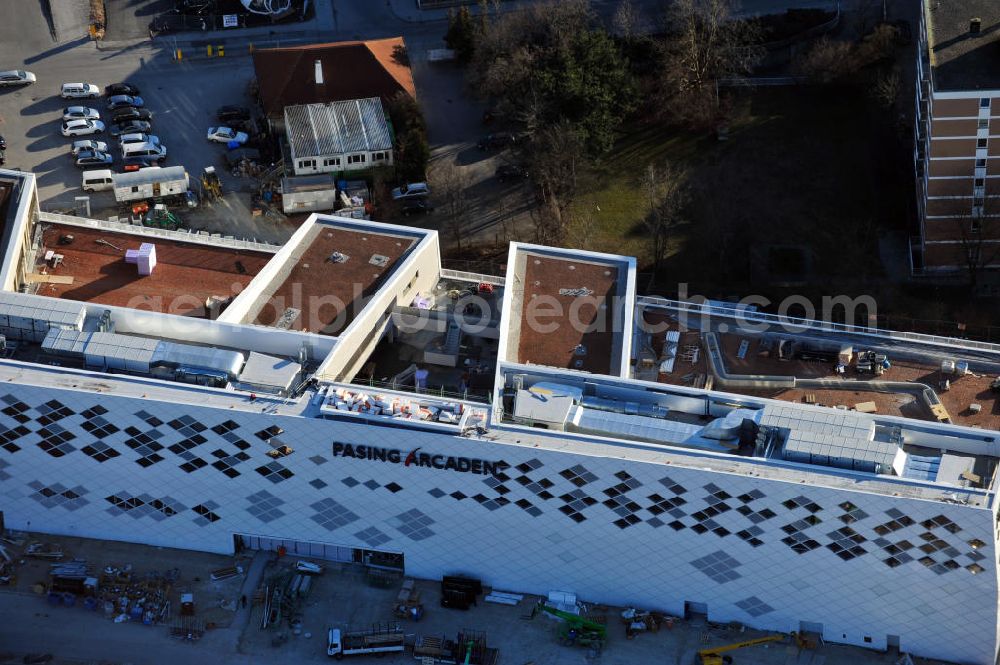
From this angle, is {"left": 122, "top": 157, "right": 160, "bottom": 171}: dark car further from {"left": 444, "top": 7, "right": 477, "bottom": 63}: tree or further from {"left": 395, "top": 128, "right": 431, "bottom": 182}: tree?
{"left": 444, "top": 7, "right": 477, "bottom": 63}: tree

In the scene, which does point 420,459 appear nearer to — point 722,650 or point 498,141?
point 722,650

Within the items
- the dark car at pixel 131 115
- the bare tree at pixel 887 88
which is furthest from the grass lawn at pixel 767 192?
the dark car at pixel 131 115

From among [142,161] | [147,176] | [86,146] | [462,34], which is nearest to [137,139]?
[142,161]

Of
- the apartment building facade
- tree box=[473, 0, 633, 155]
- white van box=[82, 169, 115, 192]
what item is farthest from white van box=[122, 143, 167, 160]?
the apartment building facade

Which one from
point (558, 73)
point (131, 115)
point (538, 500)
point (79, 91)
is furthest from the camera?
point (79, 91)

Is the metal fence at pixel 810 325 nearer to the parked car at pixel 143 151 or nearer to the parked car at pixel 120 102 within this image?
the parked car at pixel 143 151

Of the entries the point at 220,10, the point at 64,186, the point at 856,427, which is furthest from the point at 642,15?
the point at 856,427
